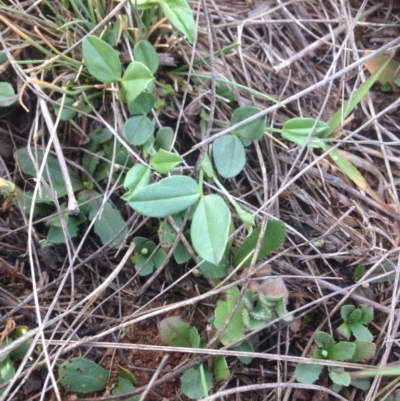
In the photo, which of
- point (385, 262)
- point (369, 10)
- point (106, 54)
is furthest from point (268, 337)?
point (369, 10)

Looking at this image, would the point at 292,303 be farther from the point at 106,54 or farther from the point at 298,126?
the point at 106,54

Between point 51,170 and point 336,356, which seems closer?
point 336,356

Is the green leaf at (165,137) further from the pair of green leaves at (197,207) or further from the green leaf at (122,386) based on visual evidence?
the green leaf at (122,386)

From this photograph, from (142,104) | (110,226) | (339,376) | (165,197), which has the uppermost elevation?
(142,104)

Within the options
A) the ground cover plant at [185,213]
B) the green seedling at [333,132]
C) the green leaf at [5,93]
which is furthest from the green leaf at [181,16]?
the green leaf at [5,93]

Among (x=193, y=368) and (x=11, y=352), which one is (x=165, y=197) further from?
(x=11, y=352)

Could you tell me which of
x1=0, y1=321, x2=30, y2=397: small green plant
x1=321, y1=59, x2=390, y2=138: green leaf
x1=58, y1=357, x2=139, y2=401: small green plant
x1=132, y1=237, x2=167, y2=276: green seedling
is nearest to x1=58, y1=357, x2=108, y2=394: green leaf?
x1=58, y1=357, x2=139, y2=401: small green plant

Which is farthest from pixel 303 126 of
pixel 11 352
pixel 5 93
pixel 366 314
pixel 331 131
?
pixel 11 352
